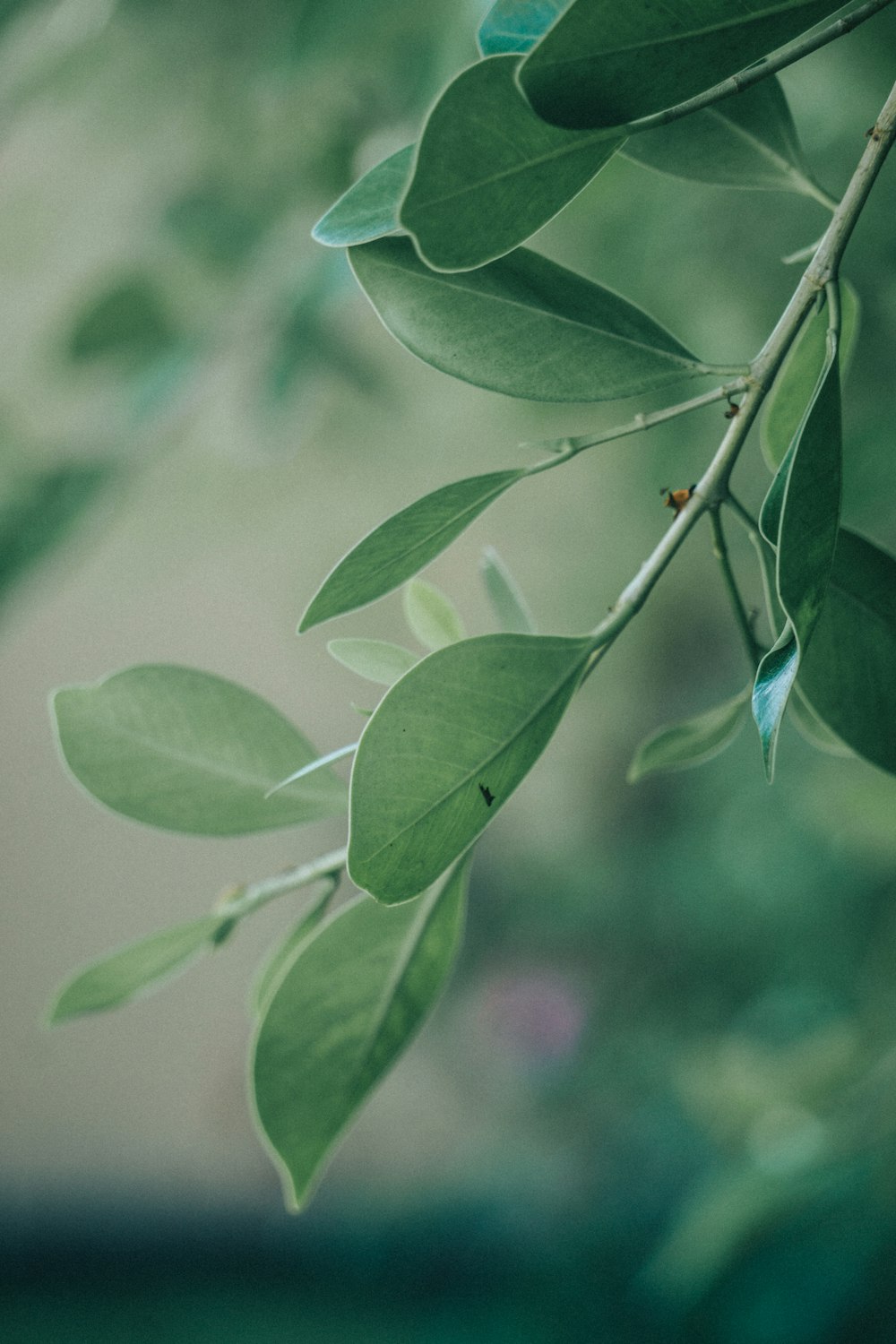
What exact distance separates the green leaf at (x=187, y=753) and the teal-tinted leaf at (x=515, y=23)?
0.40 ft

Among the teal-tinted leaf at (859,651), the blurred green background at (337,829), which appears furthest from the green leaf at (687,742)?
the blurred green background at (337,829)

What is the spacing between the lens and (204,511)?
810mm

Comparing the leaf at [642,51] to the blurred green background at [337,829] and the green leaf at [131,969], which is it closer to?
the green leaf at [131,969]

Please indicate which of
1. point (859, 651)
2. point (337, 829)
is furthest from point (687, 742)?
point (337, 829)

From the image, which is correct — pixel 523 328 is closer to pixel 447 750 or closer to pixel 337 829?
pixel 447 750

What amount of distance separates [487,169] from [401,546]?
60mm

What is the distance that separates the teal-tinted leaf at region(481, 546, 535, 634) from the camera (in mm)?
217

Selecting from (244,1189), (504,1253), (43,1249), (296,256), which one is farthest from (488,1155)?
(296,256)

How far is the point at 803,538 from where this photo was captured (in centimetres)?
14

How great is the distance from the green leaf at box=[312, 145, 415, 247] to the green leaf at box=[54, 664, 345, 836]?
0.09 meters

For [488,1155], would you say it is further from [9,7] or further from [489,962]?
[9,7]

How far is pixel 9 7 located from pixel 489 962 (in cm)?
144

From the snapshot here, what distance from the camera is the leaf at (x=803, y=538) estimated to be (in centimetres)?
13

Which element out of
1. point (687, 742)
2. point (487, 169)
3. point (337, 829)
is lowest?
point (337, 829)
